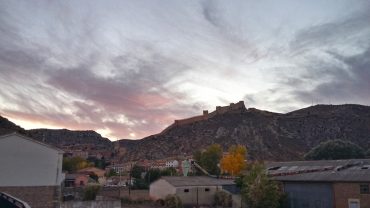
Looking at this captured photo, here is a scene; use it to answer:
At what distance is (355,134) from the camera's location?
14338 centimetres

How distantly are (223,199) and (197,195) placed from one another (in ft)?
12.1

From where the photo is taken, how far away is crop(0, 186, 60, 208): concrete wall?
109ft

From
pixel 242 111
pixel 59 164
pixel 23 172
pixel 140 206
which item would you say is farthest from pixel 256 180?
pixel 242 111

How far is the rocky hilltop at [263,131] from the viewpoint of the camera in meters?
145

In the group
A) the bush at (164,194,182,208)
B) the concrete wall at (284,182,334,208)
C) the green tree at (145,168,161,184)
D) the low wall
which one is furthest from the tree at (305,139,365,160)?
the low wall

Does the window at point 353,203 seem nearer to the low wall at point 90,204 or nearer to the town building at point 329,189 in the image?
the town building at point 329,189

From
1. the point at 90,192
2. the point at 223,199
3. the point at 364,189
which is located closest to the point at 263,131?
the point at 223,199

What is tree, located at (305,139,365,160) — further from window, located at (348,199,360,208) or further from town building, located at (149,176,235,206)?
window, located at (348,199,360,208)

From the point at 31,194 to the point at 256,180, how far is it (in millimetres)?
23425

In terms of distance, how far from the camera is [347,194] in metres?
37.5

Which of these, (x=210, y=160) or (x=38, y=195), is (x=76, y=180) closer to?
(x=210, y=160)

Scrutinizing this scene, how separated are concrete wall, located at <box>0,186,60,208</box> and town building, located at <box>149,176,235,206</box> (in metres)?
20.4

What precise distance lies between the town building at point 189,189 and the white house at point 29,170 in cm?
2034

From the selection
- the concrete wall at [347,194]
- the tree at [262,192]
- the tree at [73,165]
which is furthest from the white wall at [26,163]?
Answer: the tree at [73,165]
